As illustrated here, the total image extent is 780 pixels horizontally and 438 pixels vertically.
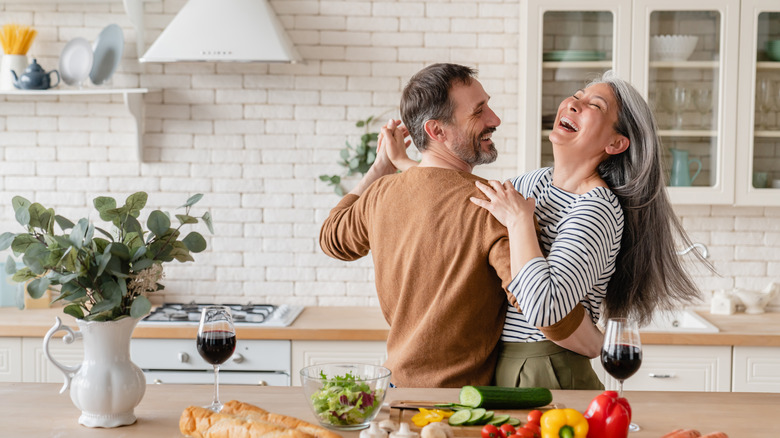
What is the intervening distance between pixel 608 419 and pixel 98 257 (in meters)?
1.04

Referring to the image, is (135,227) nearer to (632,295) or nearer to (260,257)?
(632,295)

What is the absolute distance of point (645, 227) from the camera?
209 cm

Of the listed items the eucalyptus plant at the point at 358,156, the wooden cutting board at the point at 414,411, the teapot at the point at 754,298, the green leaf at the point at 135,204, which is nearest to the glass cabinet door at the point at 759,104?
the teapot at the point at 754,298

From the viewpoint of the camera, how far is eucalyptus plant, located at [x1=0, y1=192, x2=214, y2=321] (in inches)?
62.7

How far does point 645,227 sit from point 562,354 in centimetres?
40

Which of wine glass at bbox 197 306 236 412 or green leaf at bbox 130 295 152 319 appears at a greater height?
green leaf at bbox 130 295 152 319

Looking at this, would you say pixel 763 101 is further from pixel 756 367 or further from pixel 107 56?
pixel 107 56

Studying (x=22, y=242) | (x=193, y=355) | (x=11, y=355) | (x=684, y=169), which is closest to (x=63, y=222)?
(x=22, y=242)

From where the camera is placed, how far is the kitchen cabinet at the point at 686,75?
341 cm

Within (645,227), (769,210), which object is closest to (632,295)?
(645,227)

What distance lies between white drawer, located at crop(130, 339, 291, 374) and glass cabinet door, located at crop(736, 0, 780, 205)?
6.84ft

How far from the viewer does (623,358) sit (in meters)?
1.56

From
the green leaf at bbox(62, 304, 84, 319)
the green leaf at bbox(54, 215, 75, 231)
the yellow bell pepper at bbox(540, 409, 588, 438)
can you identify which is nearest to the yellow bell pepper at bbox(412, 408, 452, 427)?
the yellow bell pepper at bbox(540, 409, 588, 438)

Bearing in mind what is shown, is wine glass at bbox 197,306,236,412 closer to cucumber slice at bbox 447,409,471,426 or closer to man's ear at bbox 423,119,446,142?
cucumber slice at bbox 447,409,471,426
